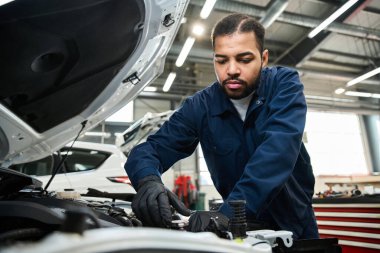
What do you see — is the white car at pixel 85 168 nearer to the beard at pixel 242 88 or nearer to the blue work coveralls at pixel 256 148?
the blue work coveralls at pixel 256 148

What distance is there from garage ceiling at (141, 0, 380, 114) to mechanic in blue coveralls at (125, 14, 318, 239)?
14.8 ft

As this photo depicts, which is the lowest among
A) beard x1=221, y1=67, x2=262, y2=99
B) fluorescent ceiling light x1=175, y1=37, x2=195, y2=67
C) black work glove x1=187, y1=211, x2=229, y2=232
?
black work glove x1=187, y1=211, x2=229, y2=232

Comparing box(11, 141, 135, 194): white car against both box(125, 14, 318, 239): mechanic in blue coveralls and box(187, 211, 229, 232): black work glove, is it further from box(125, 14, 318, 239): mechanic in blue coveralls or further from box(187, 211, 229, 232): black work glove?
box(187, 211, 229, 232): black work glove

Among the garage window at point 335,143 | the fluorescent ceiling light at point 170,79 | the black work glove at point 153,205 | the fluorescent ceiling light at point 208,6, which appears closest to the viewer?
the black work glove at point 153,205

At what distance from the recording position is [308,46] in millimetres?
7781

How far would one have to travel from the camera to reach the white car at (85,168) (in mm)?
3503

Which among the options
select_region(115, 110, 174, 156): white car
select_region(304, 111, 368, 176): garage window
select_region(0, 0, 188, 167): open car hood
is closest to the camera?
select_region(0, 0, 188, 167): open car hood

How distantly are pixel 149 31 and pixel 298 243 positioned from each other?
1079 mm

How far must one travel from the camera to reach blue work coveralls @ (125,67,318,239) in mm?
970

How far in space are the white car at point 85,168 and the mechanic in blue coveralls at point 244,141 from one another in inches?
97.7

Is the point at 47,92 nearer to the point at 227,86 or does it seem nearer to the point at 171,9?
the point at 171,9

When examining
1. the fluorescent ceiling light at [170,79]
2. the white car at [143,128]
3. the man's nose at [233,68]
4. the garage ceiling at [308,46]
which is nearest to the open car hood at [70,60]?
the man's nose at [233,68]

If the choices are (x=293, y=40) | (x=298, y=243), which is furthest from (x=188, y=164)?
(x=298, y=243)

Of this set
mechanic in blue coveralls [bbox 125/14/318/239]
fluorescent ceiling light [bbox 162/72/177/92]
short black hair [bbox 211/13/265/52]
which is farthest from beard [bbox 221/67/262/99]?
fluorescent ceiling light [bbox 162/72/177/92]
